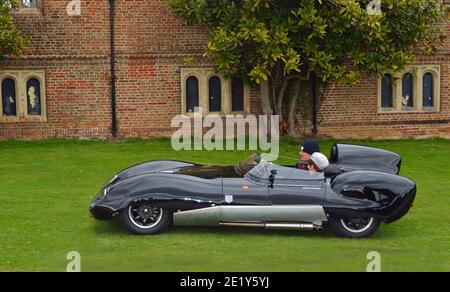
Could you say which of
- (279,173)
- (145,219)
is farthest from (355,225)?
(145,219)

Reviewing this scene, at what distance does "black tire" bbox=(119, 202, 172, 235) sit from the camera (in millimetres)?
9625

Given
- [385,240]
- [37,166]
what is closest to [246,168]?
[385,240]

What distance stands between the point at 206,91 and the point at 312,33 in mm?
3830

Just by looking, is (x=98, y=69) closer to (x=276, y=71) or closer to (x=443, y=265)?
(x=276, y=71)

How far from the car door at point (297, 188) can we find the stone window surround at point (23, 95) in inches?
447

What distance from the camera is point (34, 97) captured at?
19922mm

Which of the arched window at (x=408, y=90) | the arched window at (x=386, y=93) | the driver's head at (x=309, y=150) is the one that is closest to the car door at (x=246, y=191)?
→ the driver's head at (x=309, y=150)

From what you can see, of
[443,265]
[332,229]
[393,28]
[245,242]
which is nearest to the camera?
[443,265]

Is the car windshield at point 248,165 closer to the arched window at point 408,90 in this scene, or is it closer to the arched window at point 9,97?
the arched window at point 9,97

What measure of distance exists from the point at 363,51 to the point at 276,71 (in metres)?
2.34

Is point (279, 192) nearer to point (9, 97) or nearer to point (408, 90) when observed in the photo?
point (9, 97)

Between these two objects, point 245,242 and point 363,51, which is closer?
point 245,242

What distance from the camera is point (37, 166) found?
1592cm

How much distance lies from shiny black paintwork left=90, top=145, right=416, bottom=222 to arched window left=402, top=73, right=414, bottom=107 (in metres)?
12.0
